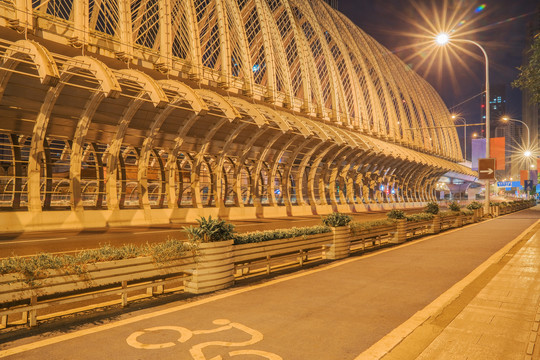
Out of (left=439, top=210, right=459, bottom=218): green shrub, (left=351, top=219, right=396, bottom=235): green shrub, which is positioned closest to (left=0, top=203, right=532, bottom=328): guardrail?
(left=351, top=219, right=396, bottom=235): green shrub

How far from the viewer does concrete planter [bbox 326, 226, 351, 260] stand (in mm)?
12733

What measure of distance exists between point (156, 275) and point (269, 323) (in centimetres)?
242

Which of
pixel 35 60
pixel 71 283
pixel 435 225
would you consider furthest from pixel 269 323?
pixel 435 225

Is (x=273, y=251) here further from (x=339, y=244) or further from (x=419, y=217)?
(x=419, y=217)

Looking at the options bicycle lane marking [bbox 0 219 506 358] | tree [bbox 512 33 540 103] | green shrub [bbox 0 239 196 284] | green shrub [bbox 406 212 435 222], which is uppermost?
tree [bbox 512 33 540 103]

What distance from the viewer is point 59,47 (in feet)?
72.2

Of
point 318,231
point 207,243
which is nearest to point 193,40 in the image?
point 318,231

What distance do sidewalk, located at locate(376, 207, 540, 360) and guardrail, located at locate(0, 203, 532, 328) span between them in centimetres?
421

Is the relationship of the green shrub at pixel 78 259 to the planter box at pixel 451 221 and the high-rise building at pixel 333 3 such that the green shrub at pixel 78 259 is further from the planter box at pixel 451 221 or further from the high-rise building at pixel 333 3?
the high-rise building at pixel 333 3

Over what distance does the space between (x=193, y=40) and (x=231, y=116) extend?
824 centimetres

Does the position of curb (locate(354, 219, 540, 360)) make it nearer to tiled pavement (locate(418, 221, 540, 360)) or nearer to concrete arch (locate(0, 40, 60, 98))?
tiled pavement (locate(418, 221, 540, 360))

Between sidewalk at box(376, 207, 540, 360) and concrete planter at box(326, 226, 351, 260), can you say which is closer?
sidewalk at box(376, 207, 540, 360)

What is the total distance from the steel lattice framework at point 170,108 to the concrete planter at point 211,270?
1186 cm

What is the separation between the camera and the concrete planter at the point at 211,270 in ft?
26.8
